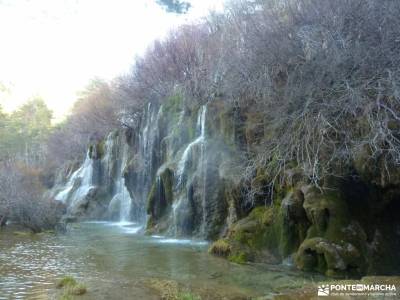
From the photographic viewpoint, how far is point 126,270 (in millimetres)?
10758

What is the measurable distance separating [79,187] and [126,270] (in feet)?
88.9

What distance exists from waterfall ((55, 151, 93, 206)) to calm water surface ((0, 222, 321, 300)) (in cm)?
1919

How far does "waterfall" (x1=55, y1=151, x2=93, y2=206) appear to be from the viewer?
35.2 metres

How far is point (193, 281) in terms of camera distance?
9453 mm

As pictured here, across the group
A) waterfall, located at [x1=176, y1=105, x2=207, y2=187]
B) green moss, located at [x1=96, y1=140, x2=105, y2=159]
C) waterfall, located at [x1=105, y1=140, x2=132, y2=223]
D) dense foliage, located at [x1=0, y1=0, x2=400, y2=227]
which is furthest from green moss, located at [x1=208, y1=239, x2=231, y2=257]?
green moss, located at [x1=96, y1=140, x2=105, y2=159]

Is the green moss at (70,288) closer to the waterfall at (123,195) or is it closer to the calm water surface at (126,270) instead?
the calm water surface at (126,270)

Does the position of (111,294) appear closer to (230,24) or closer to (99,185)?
(230,24)

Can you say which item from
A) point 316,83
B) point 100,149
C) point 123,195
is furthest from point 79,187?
point 316,83

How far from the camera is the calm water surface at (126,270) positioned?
27.7 ft

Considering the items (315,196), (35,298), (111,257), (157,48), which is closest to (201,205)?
(111,257)

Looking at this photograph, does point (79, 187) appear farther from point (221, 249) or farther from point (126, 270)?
point (126, 270)

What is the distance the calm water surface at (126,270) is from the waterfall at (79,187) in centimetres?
1919

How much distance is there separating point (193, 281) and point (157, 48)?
25.2 m

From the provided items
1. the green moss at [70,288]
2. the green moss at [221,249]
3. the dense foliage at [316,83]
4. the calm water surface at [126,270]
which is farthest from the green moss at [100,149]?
the green moss at [70,288]
